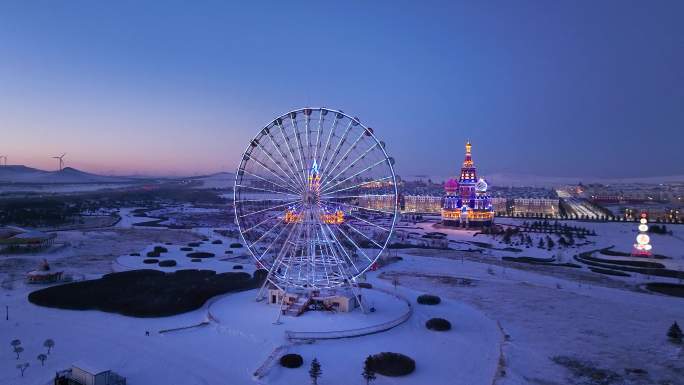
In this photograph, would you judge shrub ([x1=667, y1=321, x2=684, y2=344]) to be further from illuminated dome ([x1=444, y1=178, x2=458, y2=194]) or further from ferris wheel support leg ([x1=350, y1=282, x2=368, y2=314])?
illuminated dome ([x1=444, y1=178, x2=458, y2=194])

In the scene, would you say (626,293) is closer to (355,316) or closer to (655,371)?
(655,371)

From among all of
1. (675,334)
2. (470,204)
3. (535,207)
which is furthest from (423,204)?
(675,334)

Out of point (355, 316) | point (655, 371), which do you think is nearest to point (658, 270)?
point (655, 371)

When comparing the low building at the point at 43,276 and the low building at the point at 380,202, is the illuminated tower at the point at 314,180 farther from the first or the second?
the low building at the point at 43,276

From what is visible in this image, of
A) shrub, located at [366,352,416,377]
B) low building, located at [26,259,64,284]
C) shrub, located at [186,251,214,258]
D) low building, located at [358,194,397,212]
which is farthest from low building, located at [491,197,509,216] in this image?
shrub, located at [366,352,416,377]

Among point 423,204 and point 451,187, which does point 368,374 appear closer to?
point 451,187

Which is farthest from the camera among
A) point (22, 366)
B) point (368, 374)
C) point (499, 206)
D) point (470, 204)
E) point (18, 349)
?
point (499, 206)
